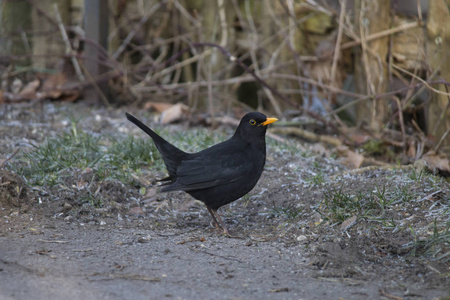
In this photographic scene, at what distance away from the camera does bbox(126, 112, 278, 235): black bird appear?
4.09 meters

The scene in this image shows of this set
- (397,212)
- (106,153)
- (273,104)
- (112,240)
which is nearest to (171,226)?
(112,240)

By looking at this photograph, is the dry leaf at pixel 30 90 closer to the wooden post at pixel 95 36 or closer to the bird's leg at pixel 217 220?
the wooden post at pixel 95 36

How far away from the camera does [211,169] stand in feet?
13.6

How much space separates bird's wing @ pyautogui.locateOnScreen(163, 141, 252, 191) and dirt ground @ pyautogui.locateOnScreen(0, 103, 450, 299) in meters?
0.37

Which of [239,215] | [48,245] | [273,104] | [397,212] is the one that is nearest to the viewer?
[48,245]

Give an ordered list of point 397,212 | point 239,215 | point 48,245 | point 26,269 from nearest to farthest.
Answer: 1. point 26,269
2. point 48,245
3. point 397,212
4. point 239,215

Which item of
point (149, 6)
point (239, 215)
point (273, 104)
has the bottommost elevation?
point (239, 215)

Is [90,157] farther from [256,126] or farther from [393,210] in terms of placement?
[393,210]

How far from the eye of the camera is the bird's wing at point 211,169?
13.4 ft

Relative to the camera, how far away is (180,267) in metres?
3.30

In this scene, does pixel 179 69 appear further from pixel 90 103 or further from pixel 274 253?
pixel 274 253

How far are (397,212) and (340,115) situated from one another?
383cm

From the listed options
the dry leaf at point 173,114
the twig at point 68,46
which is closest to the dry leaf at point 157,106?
the dry leaf at point 173,114

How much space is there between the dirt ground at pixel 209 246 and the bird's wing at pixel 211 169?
365 mm
